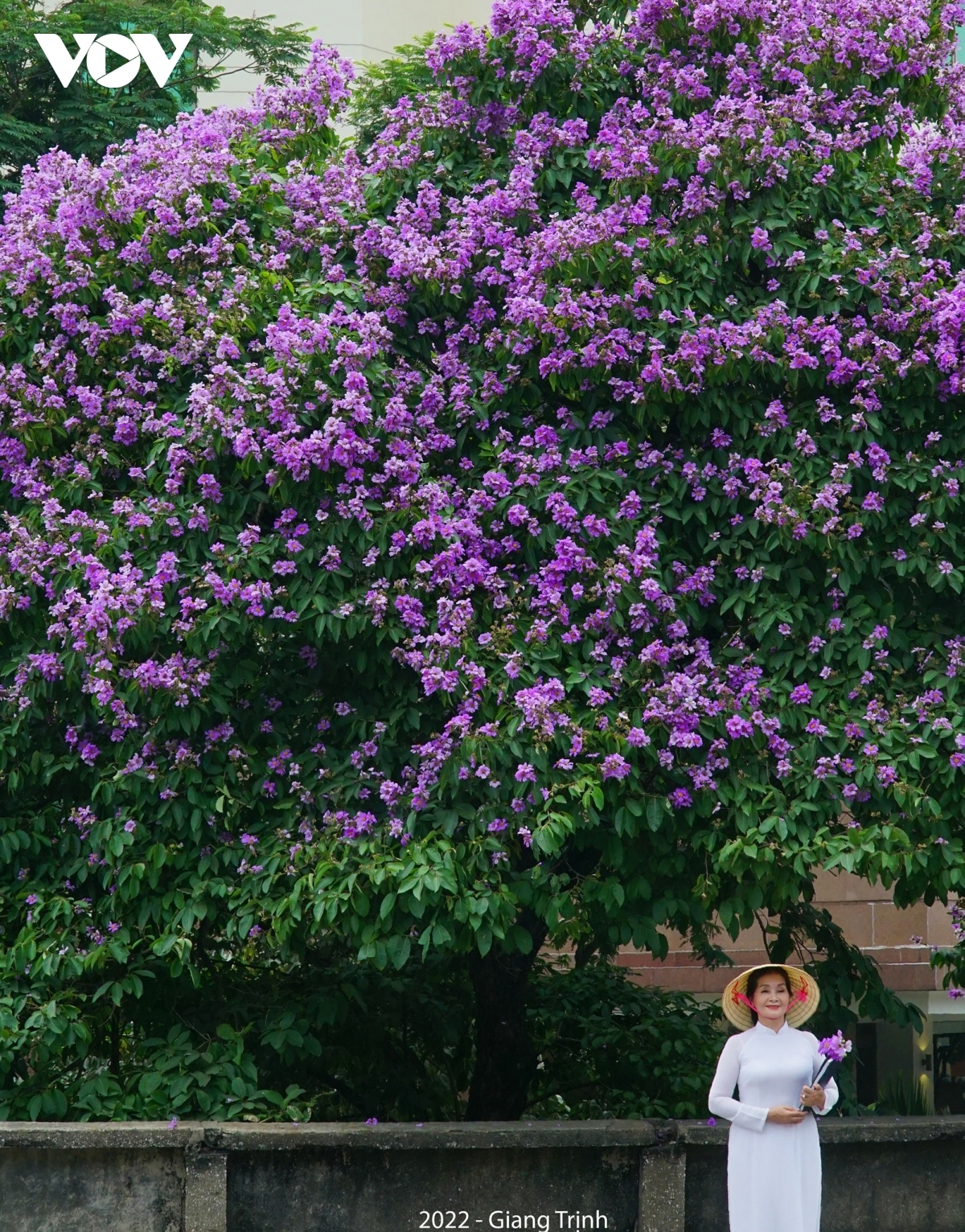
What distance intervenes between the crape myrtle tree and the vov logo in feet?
18.5

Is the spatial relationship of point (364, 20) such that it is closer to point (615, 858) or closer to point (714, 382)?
point (714, 382)

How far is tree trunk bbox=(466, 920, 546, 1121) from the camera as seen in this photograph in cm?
818

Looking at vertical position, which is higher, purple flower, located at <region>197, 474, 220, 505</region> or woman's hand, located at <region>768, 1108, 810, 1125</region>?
purple flower, located at <region>197, 474, 220, 505</region>

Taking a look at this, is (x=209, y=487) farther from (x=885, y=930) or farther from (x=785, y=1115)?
(x=885, y=930)

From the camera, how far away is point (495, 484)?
6.76 metres

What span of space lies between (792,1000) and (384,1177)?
6.35 ft

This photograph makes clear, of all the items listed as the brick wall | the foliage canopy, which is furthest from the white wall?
the brick wall

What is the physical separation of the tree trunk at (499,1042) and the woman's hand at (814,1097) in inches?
120

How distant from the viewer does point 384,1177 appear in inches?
253

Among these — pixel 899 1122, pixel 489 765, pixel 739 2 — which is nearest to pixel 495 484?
pixel 489 765

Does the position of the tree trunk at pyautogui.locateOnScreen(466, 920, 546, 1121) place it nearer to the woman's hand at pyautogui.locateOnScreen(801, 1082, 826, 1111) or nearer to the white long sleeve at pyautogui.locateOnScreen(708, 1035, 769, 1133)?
the white long sleeve at pyautogui.locateOnScreen(708, 1035, 769, 1133)

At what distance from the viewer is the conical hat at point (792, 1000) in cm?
553

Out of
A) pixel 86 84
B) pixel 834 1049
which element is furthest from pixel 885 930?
pixel 86 84

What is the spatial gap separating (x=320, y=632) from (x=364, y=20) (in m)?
11.8
